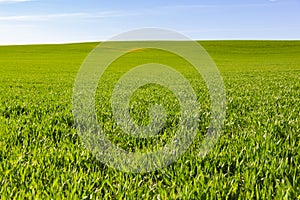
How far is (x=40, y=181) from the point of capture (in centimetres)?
367

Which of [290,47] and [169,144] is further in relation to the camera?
[290,47]

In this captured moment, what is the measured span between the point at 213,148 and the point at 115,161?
1.38 meters

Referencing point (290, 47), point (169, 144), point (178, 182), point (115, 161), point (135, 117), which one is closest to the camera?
point (178, 182)

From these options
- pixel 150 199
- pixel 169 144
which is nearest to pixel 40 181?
pixel 150 199

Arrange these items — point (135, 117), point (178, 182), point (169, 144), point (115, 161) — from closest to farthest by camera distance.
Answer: point (178, 182) < point (115, 161) < point (169, 144) < point (135, 117)

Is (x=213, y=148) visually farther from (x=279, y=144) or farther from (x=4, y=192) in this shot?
(x=4, y=192)

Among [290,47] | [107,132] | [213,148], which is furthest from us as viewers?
[290,47]

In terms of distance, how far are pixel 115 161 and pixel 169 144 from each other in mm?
1082

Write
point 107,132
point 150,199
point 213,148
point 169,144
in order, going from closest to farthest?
point 150,199 → point 213,148 → point 169,144 → point 107,132

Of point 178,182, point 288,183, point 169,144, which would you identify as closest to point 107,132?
point 169,144

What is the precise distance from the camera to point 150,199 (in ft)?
10.8

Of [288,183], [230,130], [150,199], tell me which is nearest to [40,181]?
[150,199]

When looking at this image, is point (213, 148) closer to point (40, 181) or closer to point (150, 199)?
point (150, 199)

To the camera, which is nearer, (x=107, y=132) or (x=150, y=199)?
(x=150, y=199)
